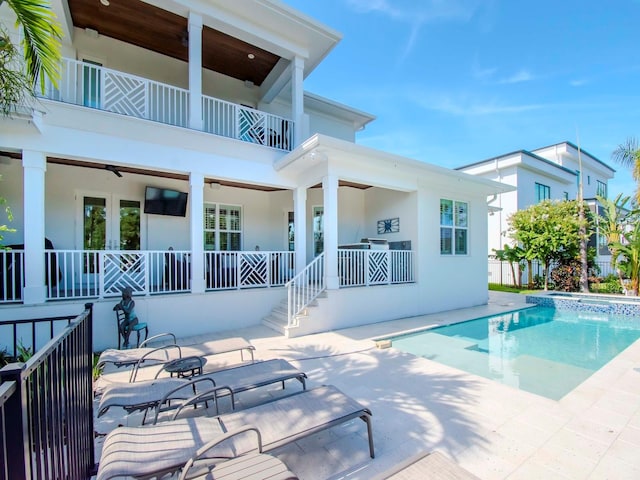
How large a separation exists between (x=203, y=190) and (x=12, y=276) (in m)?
4.72

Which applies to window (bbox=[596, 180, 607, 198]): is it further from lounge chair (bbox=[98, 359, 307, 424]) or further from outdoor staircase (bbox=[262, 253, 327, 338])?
lounge chair (bbox=[98, 359, 307, 424])

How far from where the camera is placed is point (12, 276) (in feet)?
20.4

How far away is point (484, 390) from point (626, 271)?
1339 centimetres

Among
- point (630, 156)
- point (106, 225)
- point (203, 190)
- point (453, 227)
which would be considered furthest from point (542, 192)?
point (106, 225)

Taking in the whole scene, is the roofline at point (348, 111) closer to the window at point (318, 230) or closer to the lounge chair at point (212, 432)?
the window at point (318, 230)

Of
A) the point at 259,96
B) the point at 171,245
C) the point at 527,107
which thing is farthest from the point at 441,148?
the point at 171,245

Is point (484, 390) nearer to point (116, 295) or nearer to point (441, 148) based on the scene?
point (116, 295)

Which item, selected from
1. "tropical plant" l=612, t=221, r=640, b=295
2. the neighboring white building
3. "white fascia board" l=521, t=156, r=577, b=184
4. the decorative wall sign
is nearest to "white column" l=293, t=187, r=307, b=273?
the decorative wall sign

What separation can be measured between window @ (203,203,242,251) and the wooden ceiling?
4.64 m

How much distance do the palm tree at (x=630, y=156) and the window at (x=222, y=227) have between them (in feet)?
56.1

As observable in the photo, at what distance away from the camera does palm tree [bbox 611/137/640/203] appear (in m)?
13.4

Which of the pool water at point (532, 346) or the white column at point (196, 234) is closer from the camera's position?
the pool water at point (532, 346)

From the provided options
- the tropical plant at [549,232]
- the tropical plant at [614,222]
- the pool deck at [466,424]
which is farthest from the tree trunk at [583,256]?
the pool deck at [466,424]

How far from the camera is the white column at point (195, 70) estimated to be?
7629mm
